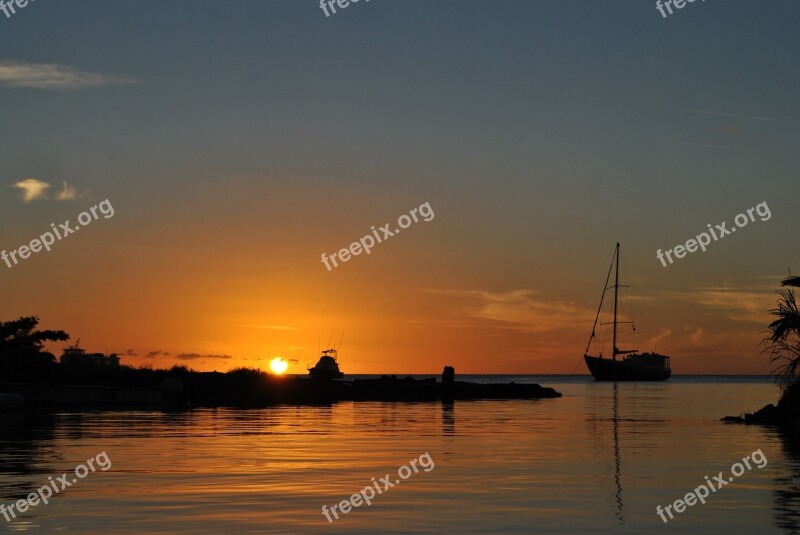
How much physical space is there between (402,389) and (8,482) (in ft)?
276

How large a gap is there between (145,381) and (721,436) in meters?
56.3

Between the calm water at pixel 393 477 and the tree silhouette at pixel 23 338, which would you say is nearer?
the calm water at pixel 393 477

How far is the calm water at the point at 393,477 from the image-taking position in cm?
2123

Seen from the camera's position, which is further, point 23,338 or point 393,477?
point 23,338

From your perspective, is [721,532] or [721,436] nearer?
[721,532]

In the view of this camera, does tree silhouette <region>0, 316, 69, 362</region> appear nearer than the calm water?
No

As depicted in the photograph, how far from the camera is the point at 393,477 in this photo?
29172mm

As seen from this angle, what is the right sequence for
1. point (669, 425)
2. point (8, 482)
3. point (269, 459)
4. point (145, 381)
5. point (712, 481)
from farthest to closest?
point (145, 381), point (669, 425), point (269, 459), point (712, 481), point (8, 482)

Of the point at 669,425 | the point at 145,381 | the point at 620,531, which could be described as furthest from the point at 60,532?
the point at 145,381

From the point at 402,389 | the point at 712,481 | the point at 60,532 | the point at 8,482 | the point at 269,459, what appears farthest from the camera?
the point at 402,389

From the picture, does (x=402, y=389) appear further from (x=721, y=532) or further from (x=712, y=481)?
(x=721, y=532)

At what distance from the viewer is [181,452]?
36188mm

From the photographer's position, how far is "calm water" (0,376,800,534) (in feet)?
69.7

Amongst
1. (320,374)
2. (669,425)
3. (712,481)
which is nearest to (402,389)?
(320,374)
